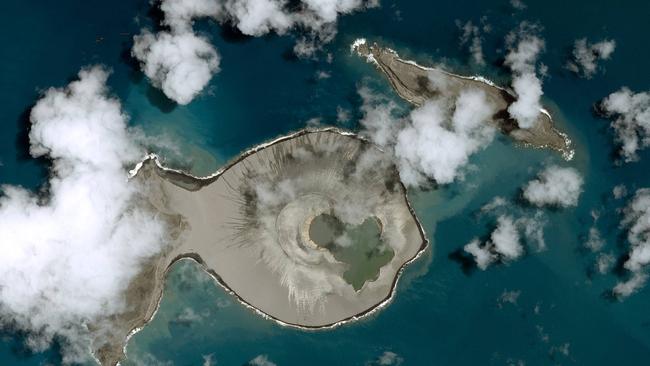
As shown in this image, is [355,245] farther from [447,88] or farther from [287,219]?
[447,88]

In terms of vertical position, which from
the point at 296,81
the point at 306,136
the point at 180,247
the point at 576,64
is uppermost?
the point at 576,64

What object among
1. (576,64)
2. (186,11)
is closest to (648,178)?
(576,64)

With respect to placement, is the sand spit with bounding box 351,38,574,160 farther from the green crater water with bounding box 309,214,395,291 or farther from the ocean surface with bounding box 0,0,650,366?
the green crater water with bounding box 309,214,395,291

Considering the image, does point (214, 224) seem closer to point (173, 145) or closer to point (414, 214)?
point (173, 145)

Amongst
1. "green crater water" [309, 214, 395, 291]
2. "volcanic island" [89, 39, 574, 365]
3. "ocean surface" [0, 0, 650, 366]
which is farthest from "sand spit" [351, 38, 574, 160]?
"green crater water" [309, 214, 395, 291]

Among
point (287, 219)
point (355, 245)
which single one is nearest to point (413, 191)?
point (355, 245)

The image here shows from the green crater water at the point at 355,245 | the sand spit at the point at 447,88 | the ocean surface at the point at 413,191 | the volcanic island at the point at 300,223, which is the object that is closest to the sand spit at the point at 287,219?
the volcanic island at the point at 300,223
